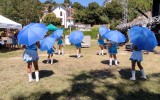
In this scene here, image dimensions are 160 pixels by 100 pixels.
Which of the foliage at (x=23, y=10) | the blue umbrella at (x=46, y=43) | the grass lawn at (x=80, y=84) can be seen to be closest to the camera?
the grass lawn at (x=80, y=84)

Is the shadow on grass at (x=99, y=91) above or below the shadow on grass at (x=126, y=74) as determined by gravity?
below

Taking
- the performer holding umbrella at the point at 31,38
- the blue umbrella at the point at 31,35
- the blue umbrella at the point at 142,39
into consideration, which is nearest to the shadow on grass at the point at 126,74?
the blue umbrella at the point at 142,39

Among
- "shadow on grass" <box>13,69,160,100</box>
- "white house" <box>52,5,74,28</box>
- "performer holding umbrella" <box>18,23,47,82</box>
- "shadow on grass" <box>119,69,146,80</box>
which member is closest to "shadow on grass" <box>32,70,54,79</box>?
"shadow on grass" <box>13,69,160,100</box>

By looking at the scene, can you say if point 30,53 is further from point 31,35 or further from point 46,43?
point 46,43

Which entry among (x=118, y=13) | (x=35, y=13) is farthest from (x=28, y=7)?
(x=118, y=13)

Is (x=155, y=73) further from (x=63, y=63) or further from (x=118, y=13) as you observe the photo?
(x=118, y=13)

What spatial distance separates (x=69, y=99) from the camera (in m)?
7.56

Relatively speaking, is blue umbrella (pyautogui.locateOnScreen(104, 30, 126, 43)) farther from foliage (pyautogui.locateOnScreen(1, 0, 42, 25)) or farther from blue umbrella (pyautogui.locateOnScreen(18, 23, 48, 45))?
foliage (pyautogui.locateOnScreen(1, 0, 42, 25))

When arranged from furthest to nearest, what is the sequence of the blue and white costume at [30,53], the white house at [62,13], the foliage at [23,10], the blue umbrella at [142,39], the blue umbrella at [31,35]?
the white house at [62,13]
the foliage at [23,10]
the blue and white costume at [30,53]
the blue umbrella at [142,39]
the blue umbrella at [31,35]

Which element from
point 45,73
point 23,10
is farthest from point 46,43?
point 23,10

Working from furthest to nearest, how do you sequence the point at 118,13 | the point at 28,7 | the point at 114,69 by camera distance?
1. the point at 118,13
2. the point at 28,7
3. the point at 114,69

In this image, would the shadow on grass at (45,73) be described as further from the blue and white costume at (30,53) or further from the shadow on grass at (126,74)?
the shadow on grass at (126,74)

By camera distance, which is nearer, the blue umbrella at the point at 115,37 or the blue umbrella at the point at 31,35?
the blue umbrella at the point at 31,35

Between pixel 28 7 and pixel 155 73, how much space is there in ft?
148
